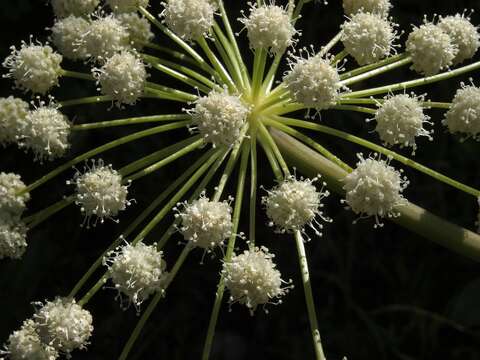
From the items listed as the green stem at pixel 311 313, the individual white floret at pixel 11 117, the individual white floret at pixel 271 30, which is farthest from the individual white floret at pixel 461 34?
the individual white floret at pixel 11 117

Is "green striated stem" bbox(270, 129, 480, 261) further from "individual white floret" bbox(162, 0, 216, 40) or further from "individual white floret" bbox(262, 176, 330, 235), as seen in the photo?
"individual white floret" bbox(162, 0, 216, 40)

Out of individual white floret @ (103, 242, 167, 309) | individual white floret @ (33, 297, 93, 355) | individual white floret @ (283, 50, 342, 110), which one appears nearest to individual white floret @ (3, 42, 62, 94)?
individual white floret @ (103, 242, 167, 309)

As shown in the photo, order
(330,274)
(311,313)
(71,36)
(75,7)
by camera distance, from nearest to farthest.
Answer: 1. (311,313)
2. (71,36)
3. (75,7)
4. (330,274)

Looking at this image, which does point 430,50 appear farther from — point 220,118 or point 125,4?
point 125,4

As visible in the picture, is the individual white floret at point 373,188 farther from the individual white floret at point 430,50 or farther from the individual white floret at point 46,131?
the individual white floret at point 46,131

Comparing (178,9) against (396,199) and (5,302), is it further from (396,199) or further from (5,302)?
(5,302)

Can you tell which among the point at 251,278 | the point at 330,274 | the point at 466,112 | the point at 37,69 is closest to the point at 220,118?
the point at 251,278

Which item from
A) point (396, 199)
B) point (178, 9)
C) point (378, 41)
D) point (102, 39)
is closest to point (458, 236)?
point (396, 199)
